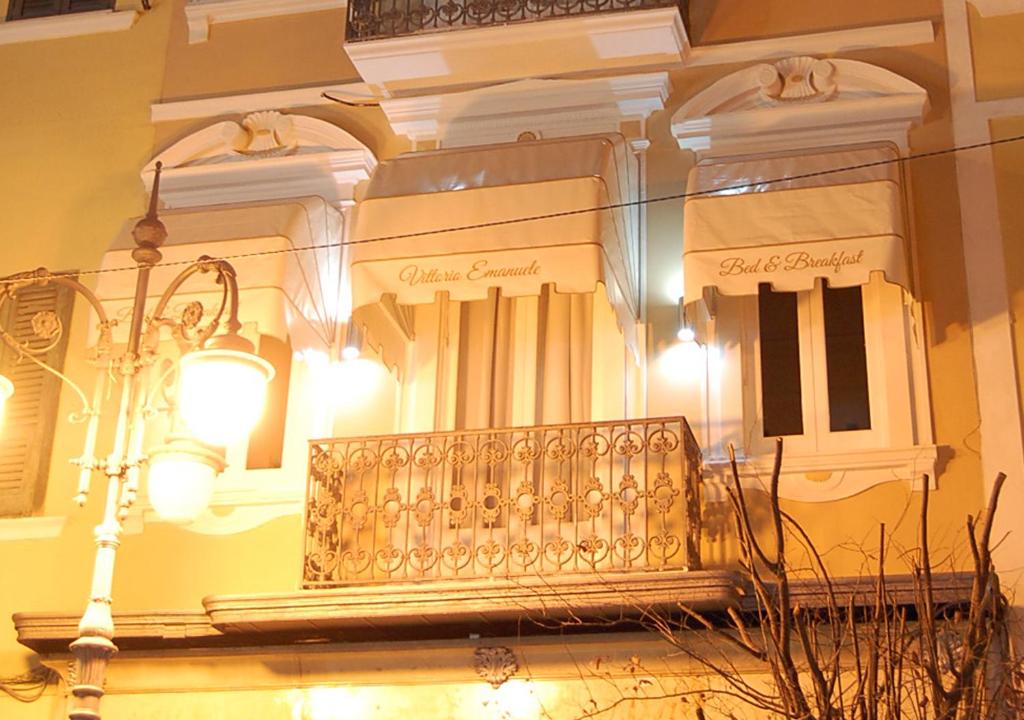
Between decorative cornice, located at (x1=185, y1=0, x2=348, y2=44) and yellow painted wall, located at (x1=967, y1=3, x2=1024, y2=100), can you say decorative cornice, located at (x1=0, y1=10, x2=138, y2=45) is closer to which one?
decorative cornice, located at (x1=185, y1=0, x2=348, y2=44)

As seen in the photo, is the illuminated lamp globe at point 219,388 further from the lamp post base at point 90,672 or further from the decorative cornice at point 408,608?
the decorative cornice at point 408,608

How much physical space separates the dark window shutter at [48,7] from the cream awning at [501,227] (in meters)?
3.76

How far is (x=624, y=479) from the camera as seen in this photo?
10.8 m

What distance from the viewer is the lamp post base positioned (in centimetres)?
824

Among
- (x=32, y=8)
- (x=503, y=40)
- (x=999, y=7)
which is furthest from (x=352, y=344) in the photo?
(x=999, y=7)

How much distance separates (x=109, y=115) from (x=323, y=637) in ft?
16.5

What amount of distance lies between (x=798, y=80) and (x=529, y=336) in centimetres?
266

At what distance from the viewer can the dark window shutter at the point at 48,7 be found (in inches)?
567

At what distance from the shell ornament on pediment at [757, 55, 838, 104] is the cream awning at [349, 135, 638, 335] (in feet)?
3.82

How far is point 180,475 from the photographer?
345 inches

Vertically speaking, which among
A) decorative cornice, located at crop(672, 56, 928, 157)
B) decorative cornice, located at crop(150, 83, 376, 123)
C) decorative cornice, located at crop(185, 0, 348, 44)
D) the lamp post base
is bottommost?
the lamp post base

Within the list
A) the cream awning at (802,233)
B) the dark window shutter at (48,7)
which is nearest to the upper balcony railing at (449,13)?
the cream awning at (802,233)

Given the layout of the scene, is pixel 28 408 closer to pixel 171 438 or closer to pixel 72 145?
pixel 72 145

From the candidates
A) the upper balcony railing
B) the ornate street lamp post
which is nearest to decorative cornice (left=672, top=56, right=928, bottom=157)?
the upper balcony railing
